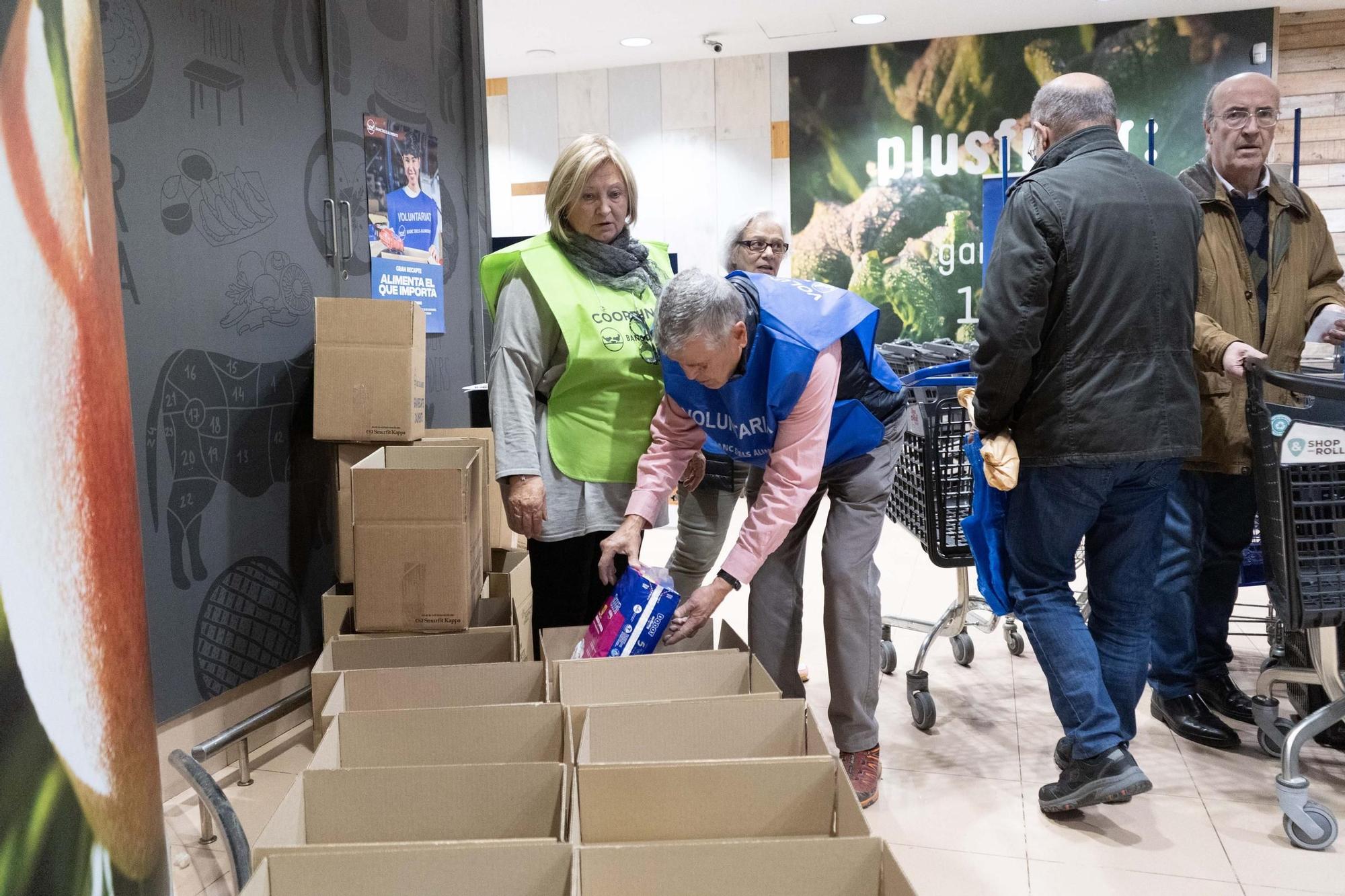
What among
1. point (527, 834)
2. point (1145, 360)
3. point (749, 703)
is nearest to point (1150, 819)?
point (1145, 360)

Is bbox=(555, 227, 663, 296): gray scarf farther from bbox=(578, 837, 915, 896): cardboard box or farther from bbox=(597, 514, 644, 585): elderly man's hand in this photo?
bbox=(578, 837, 915, 896): cardboard box

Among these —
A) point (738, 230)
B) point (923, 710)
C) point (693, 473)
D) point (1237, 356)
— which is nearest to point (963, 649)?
Result: point (923, 710)

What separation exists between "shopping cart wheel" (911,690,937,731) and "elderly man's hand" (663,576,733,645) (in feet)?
3.45

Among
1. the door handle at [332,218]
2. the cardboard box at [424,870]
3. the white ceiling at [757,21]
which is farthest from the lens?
the white ceiling at [757,21]

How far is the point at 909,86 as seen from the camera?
7648 mm

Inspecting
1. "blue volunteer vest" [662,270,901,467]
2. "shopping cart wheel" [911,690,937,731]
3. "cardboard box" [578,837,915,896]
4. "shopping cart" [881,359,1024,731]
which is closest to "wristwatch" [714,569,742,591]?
"blue volunteer vest" [662,270,901,467]

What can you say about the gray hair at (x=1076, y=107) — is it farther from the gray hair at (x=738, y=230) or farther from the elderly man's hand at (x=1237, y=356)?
the gray hair at (x=738, y=230)

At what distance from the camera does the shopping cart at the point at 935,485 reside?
2861mm

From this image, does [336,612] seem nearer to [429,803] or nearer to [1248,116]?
[429,803]

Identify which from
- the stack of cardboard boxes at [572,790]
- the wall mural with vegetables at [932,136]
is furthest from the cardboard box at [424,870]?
the wall mural with vegetables at [932,136]

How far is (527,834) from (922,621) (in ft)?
6.82

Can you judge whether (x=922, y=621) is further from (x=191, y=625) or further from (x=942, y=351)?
(x=191, y=625)

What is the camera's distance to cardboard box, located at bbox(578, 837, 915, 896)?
4.33ft

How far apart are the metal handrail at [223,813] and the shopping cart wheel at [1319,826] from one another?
207cm
